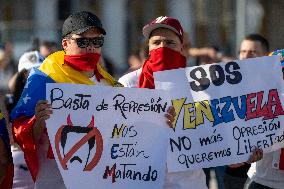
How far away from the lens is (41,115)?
535cm

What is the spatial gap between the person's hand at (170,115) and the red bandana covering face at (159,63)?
0.43 meters

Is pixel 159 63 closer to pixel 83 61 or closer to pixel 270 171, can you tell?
pixel 83 61

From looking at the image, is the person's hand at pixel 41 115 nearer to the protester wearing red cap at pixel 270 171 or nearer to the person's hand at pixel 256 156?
the person's hand at pixel 256 156

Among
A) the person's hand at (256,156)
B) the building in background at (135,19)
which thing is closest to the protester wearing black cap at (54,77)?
the person's hand at (256,156)

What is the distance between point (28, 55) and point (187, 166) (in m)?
3.33

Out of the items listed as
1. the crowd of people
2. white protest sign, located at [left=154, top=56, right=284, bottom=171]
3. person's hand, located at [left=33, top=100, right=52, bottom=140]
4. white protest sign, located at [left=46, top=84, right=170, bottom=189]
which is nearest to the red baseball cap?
the crowd of people

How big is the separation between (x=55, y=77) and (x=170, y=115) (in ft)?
2.27

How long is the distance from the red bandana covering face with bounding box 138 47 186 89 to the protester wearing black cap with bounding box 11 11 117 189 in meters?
0.54

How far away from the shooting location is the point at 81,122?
5.52 metres

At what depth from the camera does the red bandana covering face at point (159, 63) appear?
615 cm

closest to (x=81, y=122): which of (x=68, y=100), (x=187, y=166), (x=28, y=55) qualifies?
(x=68, y=100)

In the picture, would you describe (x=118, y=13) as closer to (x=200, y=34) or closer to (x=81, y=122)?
(x=200, y=34)

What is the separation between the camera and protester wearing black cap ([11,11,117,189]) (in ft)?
18.1

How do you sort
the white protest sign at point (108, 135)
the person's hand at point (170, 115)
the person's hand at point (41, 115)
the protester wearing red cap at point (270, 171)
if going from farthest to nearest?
the protester wearing red cap at point (270, 171) → the person's hand at point (170, 115) → the white protest sign at point (108, 135) → the person's hand at point (41, 115)
